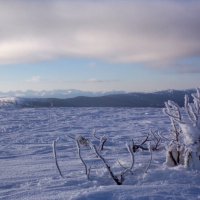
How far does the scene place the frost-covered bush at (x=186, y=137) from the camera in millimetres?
5699

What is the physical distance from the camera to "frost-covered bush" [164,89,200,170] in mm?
5699

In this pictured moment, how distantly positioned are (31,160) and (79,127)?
24.4 feet

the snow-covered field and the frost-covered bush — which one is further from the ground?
the frost-covered bush

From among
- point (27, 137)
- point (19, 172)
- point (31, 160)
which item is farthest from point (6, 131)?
point (19, 172)

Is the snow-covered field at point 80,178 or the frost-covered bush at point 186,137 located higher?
the frost-covered bush at point 186,137

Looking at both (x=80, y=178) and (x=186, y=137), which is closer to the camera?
(x=80, y=178)

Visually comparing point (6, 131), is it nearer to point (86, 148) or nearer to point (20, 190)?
point (86, 148)

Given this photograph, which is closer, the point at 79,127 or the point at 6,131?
the point at 6,131

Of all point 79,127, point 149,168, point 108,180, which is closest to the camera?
point 108,180

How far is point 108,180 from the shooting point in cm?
547

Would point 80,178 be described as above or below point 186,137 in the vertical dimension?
below

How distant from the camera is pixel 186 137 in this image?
577cm

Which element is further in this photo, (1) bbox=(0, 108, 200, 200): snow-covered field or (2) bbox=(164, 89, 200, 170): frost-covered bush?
(2) bbox=(164, 89, 200, 170): frost-covered bush

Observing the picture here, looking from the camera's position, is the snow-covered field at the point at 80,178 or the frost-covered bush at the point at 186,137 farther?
the frost-covered bush at the point at 186,137
